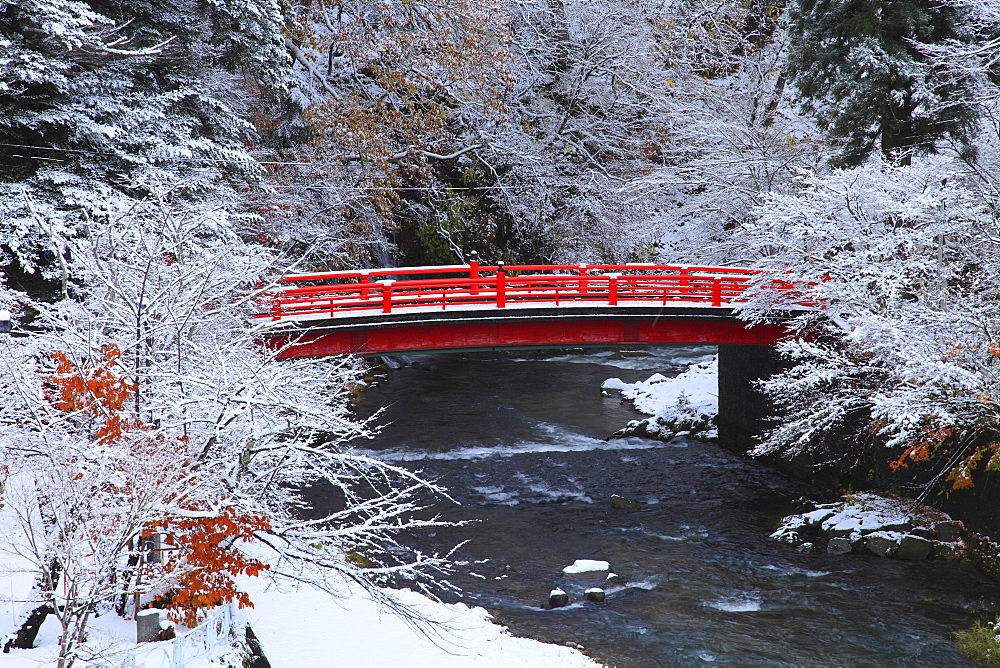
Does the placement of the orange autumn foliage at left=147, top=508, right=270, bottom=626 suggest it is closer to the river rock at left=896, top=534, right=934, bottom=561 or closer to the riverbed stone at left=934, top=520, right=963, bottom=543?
the river rock at left=896, top=534, right=934, bottom=561

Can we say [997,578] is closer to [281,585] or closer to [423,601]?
[423,601]

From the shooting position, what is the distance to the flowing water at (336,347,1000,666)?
13297 mm

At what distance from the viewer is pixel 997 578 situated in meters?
15.3

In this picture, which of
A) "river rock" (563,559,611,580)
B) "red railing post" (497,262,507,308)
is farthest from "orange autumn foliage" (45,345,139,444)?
"red railing post" (497,262,507,308)

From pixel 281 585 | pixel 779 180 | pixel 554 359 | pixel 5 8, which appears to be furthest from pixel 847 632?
pixel 554 359

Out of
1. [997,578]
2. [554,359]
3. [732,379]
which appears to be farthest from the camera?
[554,359]

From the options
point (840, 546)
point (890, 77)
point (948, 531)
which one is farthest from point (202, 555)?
point (890, 77)

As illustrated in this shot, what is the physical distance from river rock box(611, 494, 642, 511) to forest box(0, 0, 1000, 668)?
3998mm

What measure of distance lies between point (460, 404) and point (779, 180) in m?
13.7

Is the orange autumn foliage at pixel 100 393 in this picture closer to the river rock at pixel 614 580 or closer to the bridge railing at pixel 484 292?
the bridge railing at pixel 484 292

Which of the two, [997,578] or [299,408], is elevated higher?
[299,408]

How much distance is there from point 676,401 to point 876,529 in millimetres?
11113

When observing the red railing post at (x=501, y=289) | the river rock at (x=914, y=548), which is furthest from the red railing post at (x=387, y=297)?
the river rock at (x=914, y=548)

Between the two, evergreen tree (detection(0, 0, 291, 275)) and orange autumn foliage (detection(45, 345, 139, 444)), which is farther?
evergreen tree (detection(0, 0, 291, 275))
